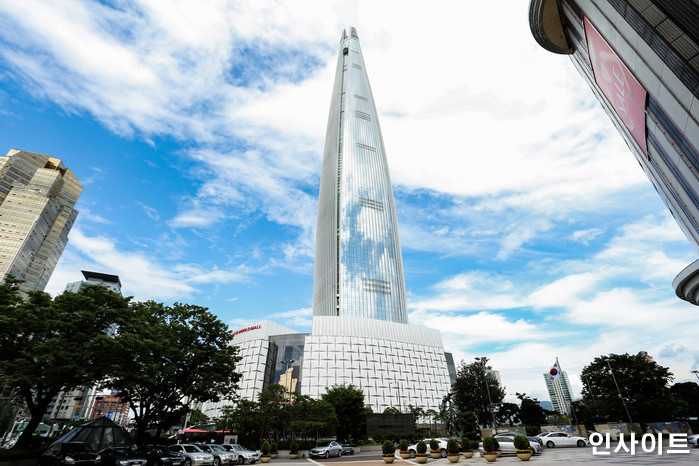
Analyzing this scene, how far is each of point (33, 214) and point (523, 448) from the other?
6398 inches

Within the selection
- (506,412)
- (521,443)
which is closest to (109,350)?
(521,443)

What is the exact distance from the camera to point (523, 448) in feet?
73.2

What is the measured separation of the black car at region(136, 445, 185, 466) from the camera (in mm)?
22156

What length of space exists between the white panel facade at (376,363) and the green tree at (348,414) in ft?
91.8

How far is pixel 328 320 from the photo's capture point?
95688 mm

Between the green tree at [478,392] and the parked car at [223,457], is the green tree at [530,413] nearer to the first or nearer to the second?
the green tree at [478,392]

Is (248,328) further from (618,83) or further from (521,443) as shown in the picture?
(618,83)

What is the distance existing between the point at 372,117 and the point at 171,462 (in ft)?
489

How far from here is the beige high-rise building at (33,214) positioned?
114m

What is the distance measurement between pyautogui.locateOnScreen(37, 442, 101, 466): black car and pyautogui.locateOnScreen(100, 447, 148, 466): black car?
465 millimetres

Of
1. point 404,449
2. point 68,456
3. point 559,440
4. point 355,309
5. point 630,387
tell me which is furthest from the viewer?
point 355,309

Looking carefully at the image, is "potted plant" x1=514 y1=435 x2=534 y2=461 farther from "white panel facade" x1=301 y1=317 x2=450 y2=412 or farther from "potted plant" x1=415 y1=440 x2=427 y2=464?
"white panel facade" x1=301 y1=317 x2=450 y2=412

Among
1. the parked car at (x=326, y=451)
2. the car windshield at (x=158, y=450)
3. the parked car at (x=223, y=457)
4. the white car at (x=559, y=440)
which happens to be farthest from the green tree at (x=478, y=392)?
the car windshield at (x=158, y=450)

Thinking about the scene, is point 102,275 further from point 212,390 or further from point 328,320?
point 212,390
